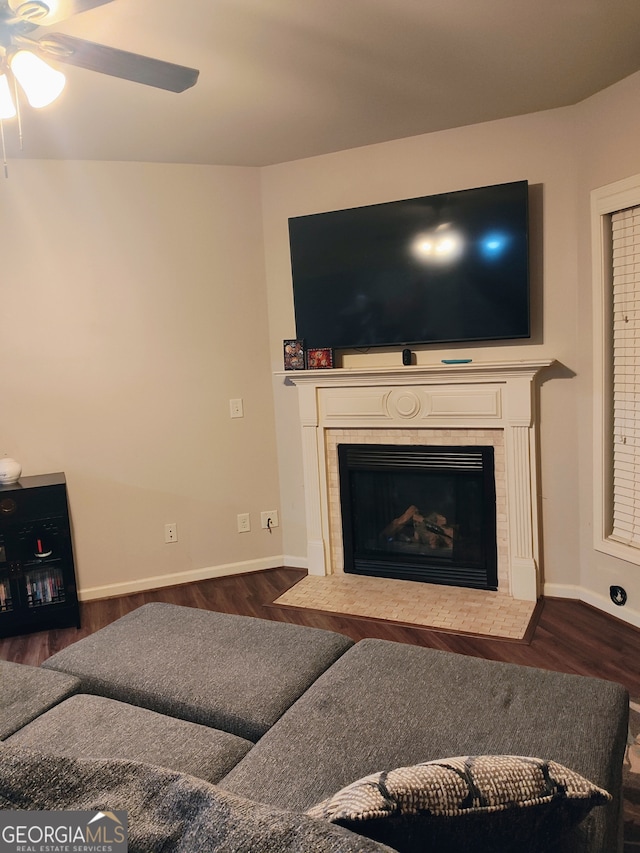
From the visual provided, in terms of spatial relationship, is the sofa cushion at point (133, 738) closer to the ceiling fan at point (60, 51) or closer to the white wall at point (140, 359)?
the ceiling fan at point (60, 51)

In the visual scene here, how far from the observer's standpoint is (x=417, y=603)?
347 cm

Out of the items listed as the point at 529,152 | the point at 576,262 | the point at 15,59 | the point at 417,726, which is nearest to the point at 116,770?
the point at 417,726

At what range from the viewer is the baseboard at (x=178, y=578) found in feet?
12.7

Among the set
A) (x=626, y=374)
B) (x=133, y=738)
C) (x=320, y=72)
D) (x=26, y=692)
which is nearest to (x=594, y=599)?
(x=626, y=374)

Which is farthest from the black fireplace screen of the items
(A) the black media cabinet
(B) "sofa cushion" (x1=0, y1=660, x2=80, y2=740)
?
(B) "sofa cushion" (x1=0, y1=660, x2=80, y2=740)

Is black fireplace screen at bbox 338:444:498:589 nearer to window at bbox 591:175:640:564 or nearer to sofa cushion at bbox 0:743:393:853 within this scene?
window at bbox 591:175:640:564

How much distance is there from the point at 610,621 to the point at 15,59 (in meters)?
3.32

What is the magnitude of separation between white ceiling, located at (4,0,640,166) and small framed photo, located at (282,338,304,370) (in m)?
1.10

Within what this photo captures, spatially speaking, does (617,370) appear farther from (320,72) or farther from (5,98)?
(5,98)

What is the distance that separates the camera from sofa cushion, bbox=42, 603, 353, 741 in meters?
1.75

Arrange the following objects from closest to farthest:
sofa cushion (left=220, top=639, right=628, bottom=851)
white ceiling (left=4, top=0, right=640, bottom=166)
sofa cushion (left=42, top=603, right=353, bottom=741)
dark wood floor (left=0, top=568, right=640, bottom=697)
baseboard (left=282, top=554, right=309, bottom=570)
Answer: sofa cushion (left=220, top=639, right=628, bottom=851), sofa cushion (left=42, top=603, right=353, bottom=741), white ceiling (left=4, top=0, right=640, bottom=166), dark wood floor (left=0, top=568, right=640, bottom=697), baseboard (left=282, top=554, right=309, bottom=570)

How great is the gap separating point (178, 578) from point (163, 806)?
325cm

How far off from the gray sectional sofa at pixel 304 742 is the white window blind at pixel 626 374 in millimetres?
1643

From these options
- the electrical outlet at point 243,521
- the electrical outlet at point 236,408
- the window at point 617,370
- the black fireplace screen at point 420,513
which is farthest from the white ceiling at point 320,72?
the electrical outlet at point 243,521
